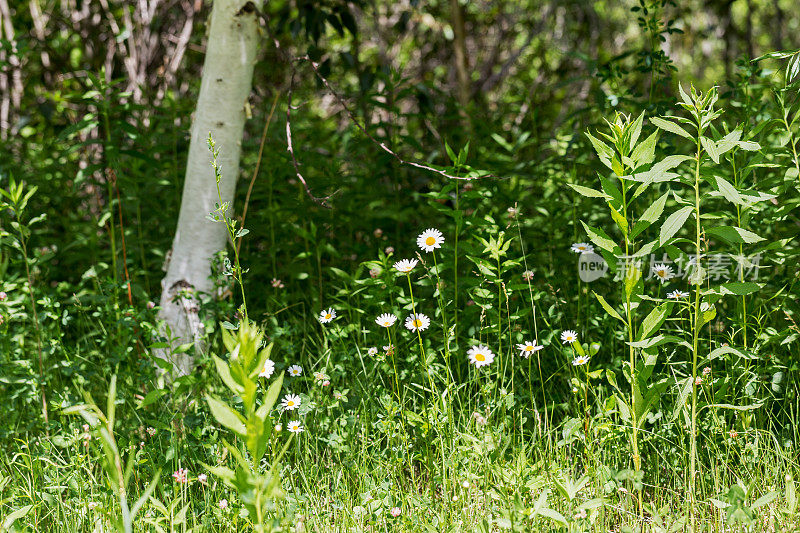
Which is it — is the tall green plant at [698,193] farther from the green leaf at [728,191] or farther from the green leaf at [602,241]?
A: the green leaf at [602,241]

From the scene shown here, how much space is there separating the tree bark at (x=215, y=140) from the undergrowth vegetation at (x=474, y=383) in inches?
6.3

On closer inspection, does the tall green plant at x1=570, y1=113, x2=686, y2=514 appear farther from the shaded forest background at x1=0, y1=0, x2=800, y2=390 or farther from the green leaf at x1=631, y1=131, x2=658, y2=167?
the shaded forest background at x1=0, y1=0, x2=800, y2=390

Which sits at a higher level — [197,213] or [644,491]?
[197,213]

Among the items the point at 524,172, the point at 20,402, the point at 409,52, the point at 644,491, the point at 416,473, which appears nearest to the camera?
the point at 644,491

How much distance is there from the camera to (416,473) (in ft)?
8.38

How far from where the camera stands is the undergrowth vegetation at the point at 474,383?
2047mm

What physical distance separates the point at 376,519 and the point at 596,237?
44.2 inches

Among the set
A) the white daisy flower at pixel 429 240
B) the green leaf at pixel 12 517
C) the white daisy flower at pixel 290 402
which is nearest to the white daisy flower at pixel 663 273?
the white daisy flower at pixel 429 240

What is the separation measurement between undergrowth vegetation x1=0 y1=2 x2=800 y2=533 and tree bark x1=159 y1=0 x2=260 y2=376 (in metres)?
0.16

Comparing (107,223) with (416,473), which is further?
(107,223)

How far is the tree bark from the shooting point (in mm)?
3271

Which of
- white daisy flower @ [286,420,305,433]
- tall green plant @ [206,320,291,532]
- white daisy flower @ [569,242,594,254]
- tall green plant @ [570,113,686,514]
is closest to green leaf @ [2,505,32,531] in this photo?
tall green plant @ [206,320,291,532]

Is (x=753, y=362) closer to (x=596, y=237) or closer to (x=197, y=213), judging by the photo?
(x=596, y=237)

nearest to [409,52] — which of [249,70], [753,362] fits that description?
[249,70]
